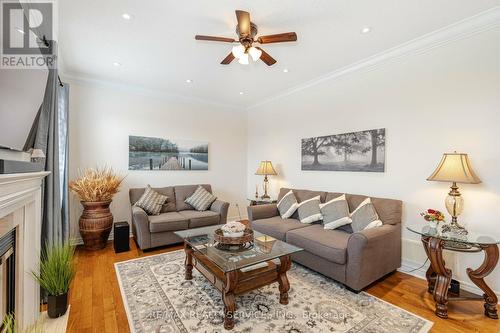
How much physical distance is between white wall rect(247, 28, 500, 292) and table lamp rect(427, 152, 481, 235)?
0.59 ft

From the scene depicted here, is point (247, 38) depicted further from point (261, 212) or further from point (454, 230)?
point (454, 230)

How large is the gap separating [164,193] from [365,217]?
3352 millimetres

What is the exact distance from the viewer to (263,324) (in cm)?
194

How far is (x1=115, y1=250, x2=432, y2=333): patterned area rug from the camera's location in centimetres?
191

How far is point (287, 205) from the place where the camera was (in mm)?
3789

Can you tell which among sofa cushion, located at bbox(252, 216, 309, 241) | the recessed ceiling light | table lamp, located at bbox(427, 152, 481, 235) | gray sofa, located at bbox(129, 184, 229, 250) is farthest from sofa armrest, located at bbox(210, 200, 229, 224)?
the recessed ceiling light

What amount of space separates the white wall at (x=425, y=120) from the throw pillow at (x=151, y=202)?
263 cm

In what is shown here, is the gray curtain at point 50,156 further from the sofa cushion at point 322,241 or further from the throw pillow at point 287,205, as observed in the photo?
the throw pillow at point 287,205

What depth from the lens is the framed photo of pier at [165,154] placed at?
14.3ft

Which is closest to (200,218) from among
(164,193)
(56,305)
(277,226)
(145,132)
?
(164,193)

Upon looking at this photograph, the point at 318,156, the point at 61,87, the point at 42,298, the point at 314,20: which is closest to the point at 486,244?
the point at 318,156

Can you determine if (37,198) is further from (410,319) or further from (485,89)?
(485,89)

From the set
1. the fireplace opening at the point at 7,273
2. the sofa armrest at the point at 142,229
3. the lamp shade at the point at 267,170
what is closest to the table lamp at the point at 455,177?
the lamp shade at the point at 267,170

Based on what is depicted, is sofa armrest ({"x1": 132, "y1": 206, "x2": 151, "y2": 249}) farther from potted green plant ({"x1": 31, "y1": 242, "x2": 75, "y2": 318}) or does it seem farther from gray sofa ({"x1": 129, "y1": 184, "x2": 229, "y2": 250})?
potted green plant ({"x1": 31, "y1": 242, "x2": 75, "y2": 318})
